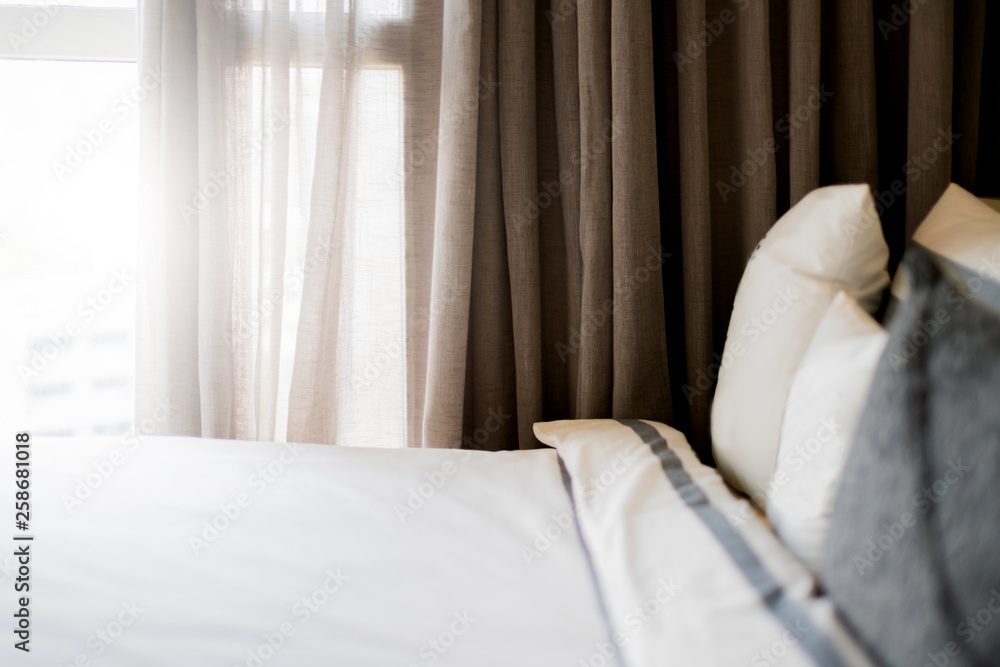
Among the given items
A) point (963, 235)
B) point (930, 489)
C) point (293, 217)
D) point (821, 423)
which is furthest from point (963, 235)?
point (293, 217)

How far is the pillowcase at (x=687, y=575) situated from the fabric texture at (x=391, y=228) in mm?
463

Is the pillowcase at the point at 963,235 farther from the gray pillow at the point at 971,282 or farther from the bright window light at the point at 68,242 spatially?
the bright window light at the point at 68,242

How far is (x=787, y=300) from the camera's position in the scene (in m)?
0.92

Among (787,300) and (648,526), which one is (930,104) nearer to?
(787,300)

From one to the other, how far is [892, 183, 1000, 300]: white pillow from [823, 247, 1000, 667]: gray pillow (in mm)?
176

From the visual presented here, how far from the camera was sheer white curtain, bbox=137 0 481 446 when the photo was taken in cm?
147

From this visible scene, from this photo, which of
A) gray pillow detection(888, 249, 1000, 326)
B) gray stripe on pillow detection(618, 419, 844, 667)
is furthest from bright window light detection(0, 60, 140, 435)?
gray pillow detection(888, 249, 1000, 326)

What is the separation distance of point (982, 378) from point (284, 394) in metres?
1.36

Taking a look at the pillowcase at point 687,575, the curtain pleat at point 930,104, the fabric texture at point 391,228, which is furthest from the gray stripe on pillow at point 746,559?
the curtain pleat at point 930,104

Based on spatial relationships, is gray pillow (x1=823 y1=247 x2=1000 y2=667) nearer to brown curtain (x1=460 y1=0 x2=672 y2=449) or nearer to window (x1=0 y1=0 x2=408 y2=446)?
brown curtain (x1=460 y1=0 x2=672 y2=449)

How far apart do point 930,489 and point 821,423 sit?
0.23 metres

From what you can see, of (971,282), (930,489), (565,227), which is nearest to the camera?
(930,489)

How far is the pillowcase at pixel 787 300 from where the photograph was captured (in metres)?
0.88

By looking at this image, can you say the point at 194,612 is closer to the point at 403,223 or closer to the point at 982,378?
the point at 982,378
